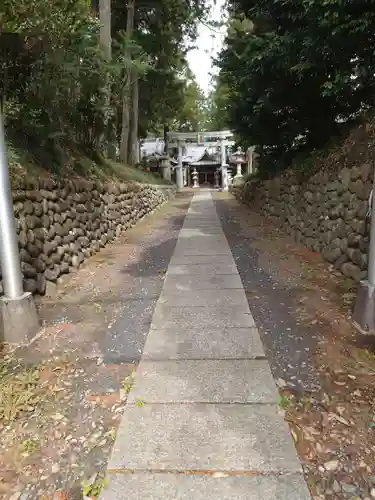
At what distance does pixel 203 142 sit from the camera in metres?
34.7

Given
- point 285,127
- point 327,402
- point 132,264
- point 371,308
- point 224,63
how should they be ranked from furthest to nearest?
1. point 224,63
2. point 285,127
3. point 132,264
4. point 371,308
5. point 327,402

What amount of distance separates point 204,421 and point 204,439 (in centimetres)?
14

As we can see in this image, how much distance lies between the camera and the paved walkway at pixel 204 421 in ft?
5.41

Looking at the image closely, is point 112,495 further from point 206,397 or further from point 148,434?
point 206,397

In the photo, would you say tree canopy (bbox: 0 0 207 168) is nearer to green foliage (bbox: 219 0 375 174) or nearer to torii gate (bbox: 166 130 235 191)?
green foliage (bbox: 219 0 375 174)

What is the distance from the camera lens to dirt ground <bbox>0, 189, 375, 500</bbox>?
177 cm

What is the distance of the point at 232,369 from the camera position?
256cm

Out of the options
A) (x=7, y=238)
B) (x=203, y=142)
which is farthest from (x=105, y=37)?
(x=203, y=142)

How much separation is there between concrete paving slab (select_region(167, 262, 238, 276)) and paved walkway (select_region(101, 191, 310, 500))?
133 centimetres

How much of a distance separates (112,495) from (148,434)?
38cm

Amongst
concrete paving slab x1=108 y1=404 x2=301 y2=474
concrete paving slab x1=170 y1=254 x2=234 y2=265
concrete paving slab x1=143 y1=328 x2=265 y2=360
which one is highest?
concrete paving slab x1=170 y1=254 x2=234 y2=265

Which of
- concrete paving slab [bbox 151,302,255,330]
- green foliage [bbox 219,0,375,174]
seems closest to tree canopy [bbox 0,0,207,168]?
green foliage [bbox 219,0,375,174]

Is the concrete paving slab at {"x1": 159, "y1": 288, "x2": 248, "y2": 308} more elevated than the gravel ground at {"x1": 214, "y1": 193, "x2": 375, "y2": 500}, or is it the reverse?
the concrete paving slab at {"x1": 159, "y1": 288, "x2": 248, "y2": 308}

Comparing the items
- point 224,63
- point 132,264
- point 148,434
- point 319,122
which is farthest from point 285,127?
point 148,434
